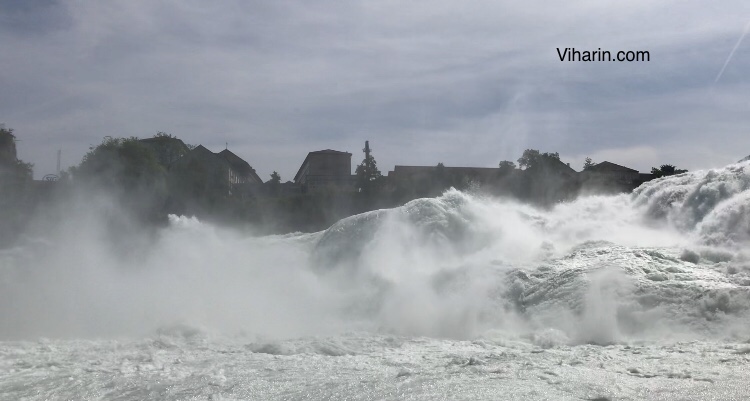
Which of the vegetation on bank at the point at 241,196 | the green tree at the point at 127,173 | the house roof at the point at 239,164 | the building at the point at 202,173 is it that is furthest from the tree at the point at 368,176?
the house roof at the point at 239,164

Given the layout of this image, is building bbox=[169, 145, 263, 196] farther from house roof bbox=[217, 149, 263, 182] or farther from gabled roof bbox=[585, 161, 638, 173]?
gabled roof bbox=[585, 161, 638, 173]

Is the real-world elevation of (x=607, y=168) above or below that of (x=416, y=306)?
above

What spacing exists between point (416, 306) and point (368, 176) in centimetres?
2405

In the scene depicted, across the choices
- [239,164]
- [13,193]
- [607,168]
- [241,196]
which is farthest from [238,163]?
[607,168]

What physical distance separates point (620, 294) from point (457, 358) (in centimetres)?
403

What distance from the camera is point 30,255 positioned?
19656mm

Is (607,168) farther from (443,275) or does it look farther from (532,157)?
(443,275)

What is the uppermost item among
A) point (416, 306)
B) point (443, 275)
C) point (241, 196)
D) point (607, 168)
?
point (607, 168)

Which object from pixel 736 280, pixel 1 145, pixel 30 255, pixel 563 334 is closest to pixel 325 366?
pixel 563 334

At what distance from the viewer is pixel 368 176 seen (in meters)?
36.5

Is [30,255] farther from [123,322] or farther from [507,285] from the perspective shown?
[507,285]

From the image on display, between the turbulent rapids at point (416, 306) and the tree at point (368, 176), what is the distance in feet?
45.8

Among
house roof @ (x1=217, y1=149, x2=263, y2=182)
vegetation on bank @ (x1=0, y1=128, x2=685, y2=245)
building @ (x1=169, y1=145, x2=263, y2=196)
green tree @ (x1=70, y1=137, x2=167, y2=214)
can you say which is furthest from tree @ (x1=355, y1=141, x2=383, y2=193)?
house roof @ (x1=217, y1=149, x2=263, y2=182)

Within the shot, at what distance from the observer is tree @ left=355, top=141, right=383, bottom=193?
35.2m
